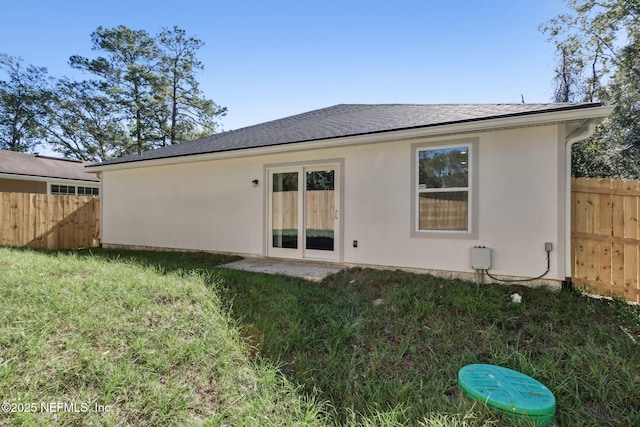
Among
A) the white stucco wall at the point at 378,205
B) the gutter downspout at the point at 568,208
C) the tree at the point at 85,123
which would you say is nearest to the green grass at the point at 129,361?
the white stucco wall at the point at 378,205

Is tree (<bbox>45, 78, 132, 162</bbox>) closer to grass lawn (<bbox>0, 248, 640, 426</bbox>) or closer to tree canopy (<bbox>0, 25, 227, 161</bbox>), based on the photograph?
tree canopy (<bbox>0, 25, 227, 161</bbox>)

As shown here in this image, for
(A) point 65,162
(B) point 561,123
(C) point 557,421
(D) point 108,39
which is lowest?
(C) point 557,421

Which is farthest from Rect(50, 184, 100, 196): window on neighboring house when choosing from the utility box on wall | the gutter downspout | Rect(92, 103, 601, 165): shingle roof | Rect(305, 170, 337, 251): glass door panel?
the gutter downspout

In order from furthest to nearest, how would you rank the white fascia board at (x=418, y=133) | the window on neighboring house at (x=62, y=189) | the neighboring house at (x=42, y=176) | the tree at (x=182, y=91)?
1. the tree at (x=182, y=91)
2. the window on neighboring house at (x=62, y=189)
3. the neighboring house at (x=42, y=176)
4. the white fascia board at (x=418, y=133)

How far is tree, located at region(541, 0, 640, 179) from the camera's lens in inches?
398

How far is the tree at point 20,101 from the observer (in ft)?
69.9

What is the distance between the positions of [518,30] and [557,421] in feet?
39.6

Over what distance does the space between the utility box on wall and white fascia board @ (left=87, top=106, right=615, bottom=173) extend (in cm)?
199

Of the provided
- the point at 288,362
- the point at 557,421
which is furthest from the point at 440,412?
the point at 288,362

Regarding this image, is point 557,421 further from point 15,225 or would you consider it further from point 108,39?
point 108,39

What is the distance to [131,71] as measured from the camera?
69.9 feet

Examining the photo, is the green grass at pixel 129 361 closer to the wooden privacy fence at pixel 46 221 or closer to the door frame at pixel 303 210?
the door frame at pixel 303 210

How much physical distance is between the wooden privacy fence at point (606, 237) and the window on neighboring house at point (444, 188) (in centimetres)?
157

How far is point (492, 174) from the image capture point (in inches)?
198
